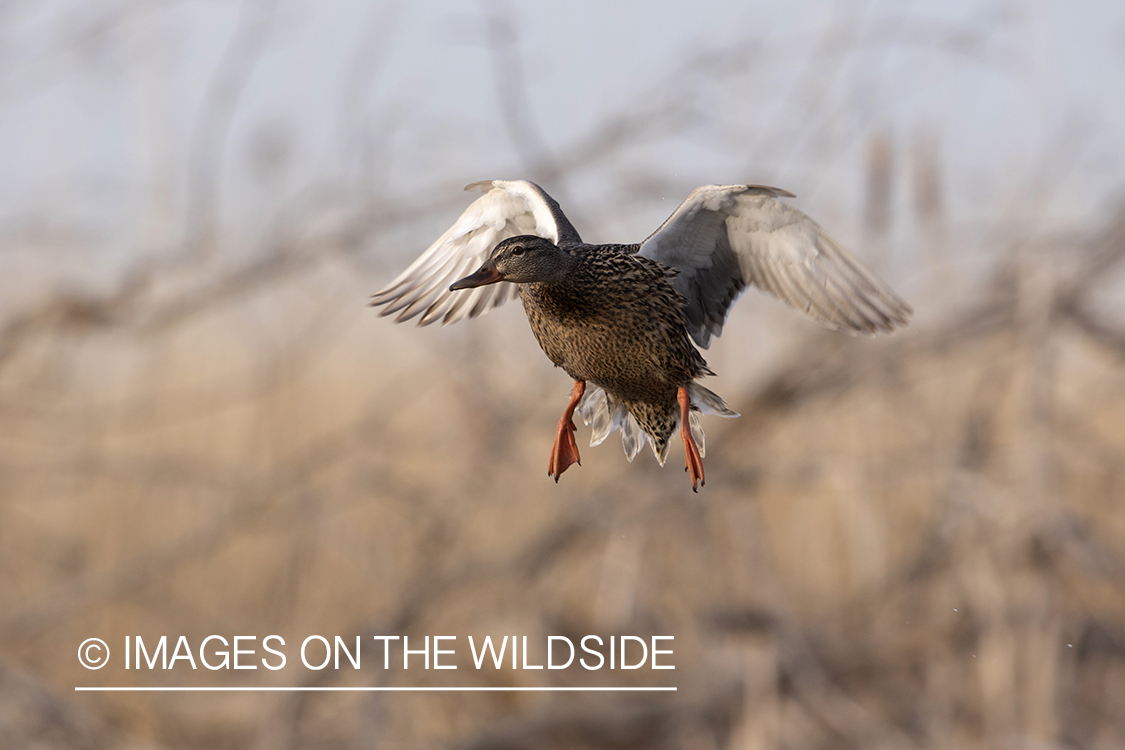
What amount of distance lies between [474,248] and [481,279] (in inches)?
17.1

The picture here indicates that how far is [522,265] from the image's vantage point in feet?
3.16

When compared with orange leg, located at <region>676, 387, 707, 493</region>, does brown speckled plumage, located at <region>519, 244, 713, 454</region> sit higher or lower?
higher

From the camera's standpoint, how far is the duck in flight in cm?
100

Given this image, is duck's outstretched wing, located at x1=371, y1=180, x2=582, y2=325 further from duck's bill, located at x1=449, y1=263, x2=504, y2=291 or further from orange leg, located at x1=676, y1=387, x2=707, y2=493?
orange leg, located at x1=676, y1=387, x2=707, y2=493

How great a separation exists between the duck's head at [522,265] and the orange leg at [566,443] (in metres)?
0.11

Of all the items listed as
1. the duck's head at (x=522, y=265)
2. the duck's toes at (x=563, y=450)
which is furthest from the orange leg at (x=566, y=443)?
the duck's head at (x=522, y=265)

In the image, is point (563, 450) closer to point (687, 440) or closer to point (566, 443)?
point (566, 443)

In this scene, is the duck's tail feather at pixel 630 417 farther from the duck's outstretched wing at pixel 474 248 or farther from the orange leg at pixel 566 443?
the duck's outstretched wing at pixel 474 248

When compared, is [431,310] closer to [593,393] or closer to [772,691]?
[593,393]

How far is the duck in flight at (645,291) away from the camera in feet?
3.29

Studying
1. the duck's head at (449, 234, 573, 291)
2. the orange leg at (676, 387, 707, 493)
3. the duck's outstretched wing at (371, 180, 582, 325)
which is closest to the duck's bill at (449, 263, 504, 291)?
the duck's head at (449, 234, 573, 291)

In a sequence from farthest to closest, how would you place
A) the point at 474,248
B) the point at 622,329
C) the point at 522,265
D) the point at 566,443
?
the point at 474,248 → the point at 566,443 → the point at 622,329 → the point at 522,265

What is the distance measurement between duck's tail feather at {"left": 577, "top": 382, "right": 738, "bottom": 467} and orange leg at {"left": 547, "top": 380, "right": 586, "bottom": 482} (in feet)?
0.08

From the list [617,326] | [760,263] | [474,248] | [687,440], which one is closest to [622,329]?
[617,326]
